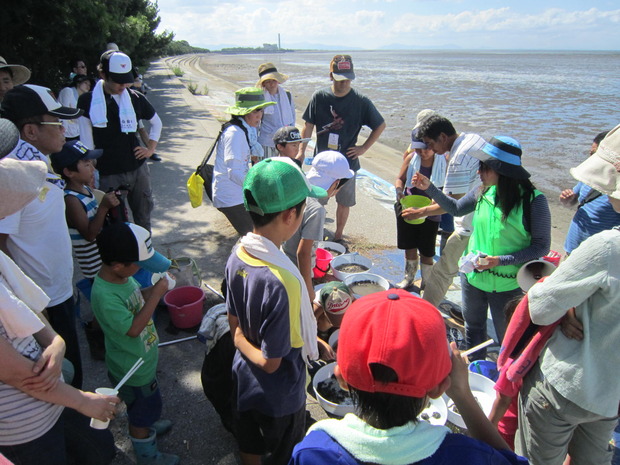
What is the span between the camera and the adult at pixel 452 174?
3.67 m

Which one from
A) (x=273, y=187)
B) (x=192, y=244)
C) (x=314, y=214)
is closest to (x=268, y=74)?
(x=192, y=244)

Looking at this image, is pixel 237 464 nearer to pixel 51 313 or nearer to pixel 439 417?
pixel 439 417

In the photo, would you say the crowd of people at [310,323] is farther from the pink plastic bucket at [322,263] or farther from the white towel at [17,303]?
the pink plastic bucket at [322,263]

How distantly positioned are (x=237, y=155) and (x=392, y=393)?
10.8 feet

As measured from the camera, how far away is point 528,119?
53.8 feet

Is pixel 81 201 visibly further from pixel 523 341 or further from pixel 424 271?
pixel 424 271

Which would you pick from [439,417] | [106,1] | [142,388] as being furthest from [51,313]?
[106,1]

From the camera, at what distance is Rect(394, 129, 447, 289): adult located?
4230mm

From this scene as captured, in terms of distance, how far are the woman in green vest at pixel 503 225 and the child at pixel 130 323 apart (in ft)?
7.23

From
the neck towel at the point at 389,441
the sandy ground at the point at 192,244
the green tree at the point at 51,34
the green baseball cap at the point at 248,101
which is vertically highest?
the green tree at the point at 51,34

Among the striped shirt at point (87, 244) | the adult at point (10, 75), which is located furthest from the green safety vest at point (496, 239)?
the adult at point (10, 75)

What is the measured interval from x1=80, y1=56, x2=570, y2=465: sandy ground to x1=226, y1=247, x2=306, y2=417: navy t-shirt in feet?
2.80

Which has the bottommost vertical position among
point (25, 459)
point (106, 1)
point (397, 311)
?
point (25, 459)

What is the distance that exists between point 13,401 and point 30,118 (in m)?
2.12
